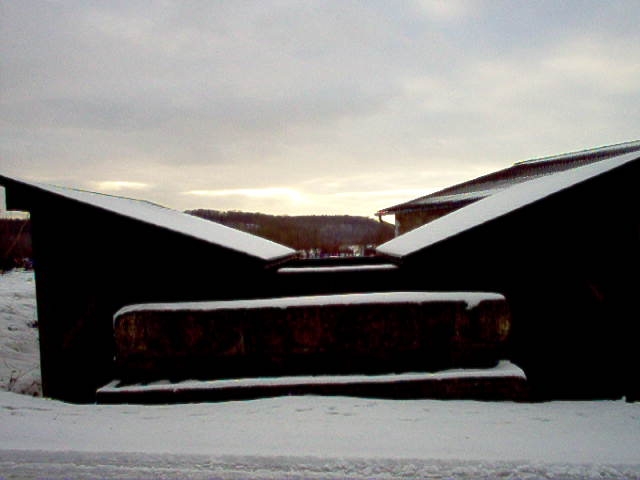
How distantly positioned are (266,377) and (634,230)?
6684 millimetres

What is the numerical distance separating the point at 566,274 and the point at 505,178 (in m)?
13.1

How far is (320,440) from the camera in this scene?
13.0 ft

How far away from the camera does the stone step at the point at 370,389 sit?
18.1 ft

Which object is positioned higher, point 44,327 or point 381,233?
point 381,233

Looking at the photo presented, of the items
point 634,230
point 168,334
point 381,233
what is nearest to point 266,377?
point 168,334

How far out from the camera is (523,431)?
428cm

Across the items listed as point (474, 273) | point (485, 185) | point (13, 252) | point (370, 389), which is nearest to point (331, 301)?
point (370, 389)

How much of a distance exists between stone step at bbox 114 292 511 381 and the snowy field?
0.74 meters

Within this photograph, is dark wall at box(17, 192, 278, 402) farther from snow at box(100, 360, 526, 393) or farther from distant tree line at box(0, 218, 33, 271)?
distant tree line at box(0, 218, 33, 271)

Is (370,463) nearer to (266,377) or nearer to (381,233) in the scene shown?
(266,377)

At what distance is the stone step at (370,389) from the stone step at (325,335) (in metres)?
0.39

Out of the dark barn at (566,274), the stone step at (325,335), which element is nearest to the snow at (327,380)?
the stone step at (325,335)

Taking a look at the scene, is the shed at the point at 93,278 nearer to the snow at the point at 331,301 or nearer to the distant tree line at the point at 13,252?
the snow at the point at 331,301

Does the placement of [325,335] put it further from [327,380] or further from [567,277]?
[567,277]
